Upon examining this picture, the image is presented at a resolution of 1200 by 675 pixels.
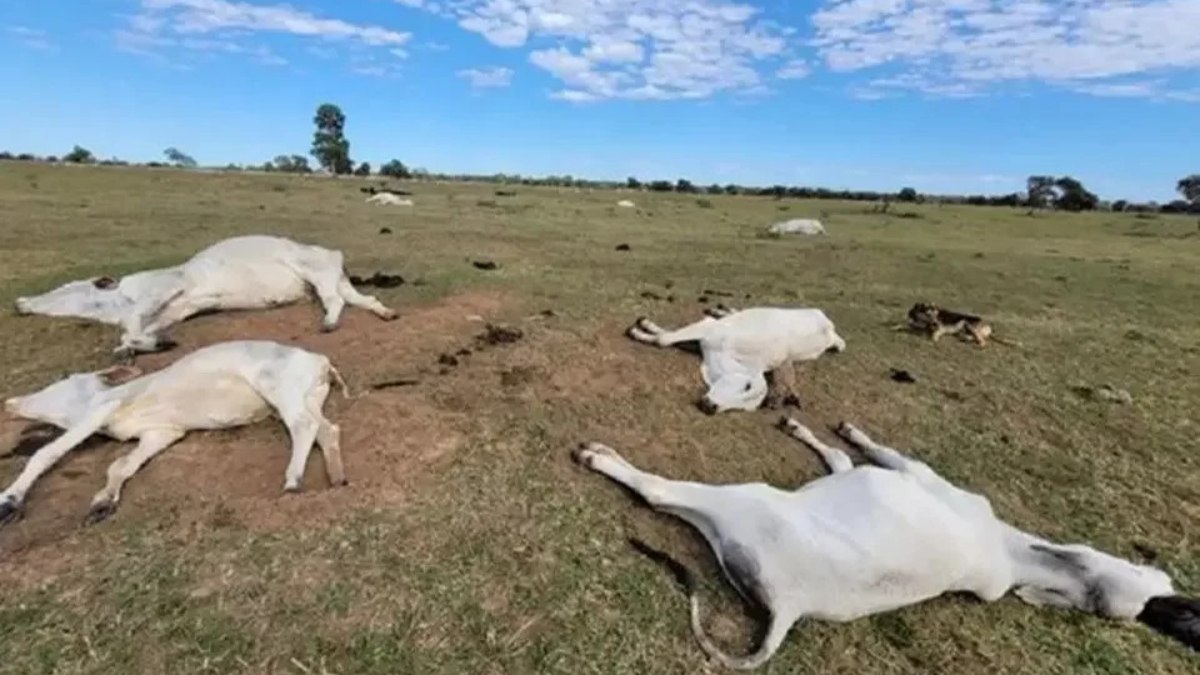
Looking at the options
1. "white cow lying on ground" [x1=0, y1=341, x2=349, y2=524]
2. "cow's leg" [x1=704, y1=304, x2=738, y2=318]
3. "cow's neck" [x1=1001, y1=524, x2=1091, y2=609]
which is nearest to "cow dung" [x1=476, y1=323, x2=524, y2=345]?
"white cow lying on ground" [x1=0, y1=341, x2=349, y2=524]

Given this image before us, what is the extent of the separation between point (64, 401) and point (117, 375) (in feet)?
1.31

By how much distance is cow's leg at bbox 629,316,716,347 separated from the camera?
722 centimetres

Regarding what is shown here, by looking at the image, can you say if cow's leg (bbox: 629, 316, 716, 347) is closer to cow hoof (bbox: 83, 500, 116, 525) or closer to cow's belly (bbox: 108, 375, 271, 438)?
cow's belly (bbox: 108, 375, 271, 438)

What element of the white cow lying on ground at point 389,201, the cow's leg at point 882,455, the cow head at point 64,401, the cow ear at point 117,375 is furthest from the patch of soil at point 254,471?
the white cow lying on ground at point 389,201

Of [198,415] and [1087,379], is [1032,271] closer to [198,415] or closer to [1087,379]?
[1087,379]

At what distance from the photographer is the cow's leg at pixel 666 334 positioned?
23.7 feet

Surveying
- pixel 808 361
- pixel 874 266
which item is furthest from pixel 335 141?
pixel 808 361

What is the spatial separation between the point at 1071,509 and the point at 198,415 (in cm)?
556

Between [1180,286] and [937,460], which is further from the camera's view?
[1180,286]

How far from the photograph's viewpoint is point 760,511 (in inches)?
162

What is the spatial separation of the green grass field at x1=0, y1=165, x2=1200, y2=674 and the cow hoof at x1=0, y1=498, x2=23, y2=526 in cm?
6

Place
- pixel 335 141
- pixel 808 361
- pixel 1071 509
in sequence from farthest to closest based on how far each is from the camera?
pixel 335 141
pixel 808 361
pixel 1071 509

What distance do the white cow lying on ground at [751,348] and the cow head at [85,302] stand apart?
15.2ft

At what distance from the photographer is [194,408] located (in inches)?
190
